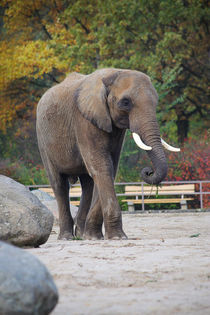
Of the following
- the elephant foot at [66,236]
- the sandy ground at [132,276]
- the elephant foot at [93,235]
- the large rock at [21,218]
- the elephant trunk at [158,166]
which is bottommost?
the elephant foot at [66,236]

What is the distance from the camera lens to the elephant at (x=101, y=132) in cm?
1010

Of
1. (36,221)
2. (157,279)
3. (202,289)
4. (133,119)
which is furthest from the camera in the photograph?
(133,119)

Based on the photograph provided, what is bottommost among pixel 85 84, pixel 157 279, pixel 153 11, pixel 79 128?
pixel 157 279

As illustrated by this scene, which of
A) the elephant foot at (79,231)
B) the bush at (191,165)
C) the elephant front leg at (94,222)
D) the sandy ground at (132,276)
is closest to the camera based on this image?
the sandy ground at (132,276)

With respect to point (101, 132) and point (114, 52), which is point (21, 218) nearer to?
point (101, 132)

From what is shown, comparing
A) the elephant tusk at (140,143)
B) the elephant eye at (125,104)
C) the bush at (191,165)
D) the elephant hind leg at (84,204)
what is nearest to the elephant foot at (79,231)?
the elephant hind leg at (84,204)

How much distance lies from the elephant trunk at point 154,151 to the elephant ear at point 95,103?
57 centimetres

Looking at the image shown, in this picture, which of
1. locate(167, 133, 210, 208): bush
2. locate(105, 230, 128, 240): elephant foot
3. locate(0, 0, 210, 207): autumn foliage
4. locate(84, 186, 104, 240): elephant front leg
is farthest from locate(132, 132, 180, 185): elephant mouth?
locate(0, 0, 210, 207): autumn foliage

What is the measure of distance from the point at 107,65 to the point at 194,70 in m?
4.22

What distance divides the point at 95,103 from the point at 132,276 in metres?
4.62

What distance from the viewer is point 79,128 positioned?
10.9 meters

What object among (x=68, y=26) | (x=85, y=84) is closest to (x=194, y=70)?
(x=68, y=26)

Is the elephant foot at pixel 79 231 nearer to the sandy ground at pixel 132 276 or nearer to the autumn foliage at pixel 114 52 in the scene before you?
the sandy ground at pixel 132 276

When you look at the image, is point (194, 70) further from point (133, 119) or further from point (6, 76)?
point (133, 119)
